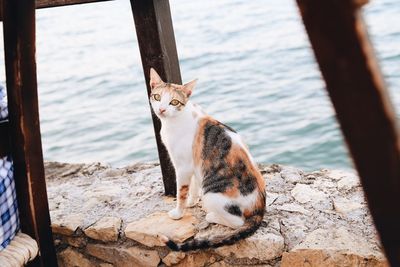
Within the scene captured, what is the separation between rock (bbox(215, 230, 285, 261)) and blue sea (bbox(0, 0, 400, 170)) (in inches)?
84.7

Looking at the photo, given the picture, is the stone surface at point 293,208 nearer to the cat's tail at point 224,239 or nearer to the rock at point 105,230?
the cat's tail at point 224,239

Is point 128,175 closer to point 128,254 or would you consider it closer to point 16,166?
point 128,254

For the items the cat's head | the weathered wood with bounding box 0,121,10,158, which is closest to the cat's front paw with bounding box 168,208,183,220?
the cat's head

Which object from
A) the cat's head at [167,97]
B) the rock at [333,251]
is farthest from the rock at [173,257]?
the cat's head at [167,97]

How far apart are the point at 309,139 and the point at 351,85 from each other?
429 cm

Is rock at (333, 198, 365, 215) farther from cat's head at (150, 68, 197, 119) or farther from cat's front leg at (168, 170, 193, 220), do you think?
cat's head at (150, 68, 197, 119)

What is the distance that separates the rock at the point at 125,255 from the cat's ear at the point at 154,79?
0.83 metres

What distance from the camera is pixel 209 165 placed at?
2230mm

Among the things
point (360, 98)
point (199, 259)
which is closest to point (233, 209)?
point (199, 259)

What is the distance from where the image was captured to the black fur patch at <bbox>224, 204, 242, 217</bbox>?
2158mm

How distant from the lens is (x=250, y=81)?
6023mm

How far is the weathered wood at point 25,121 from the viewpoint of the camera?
1.66 meters

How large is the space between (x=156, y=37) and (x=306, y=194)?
1131 millimetres

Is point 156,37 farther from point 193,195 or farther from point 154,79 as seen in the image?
point 193,195
